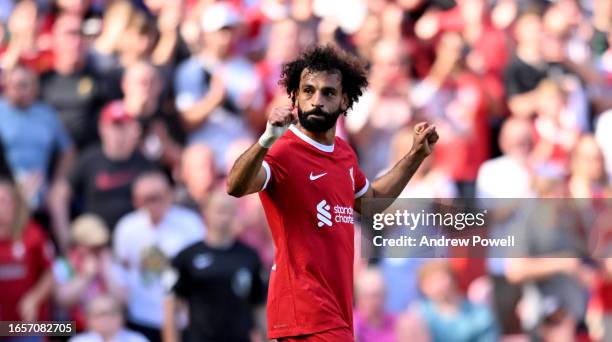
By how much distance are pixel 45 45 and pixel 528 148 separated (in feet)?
13.9

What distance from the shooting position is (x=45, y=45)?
11.0 metres

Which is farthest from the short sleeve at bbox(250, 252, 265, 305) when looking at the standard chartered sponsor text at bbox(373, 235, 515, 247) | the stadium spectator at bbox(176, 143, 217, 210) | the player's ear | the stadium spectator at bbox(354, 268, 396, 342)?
the player's ear

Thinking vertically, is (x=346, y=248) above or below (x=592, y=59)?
Result: below

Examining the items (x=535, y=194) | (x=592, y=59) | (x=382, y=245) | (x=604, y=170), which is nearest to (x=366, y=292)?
(x=382, y=245)

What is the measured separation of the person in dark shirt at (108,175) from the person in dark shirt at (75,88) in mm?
229

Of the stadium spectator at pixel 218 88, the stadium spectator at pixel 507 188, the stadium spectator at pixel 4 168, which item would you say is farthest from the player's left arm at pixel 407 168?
the stadium spectator at pixel 4 168

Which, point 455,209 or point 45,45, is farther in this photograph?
point 45,45

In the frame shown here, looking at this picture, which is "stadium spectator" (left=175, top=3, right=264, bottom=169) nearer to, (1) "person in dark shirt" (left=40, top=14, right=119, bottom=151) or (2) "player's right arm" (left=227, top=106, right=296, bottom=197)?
(1) "person in dark shirt" (left=40, top=14, right=119, bottom=151)

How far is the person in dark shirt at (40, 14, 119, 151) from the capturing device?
10594 millimetres

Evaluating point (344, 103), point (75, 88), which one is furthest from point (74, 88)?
point (344, 103)

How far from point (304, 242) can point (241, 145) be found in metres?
4.66

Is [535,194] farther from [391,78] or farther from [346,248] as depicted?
[346,248]

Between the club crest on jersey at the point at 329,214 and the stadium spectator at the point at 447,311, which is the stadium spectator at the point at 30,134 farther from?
the club crest on jersey at the point at 329,214

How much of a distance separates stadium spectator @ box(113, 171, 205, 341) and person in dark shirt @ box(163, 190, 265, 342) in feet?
0.58
